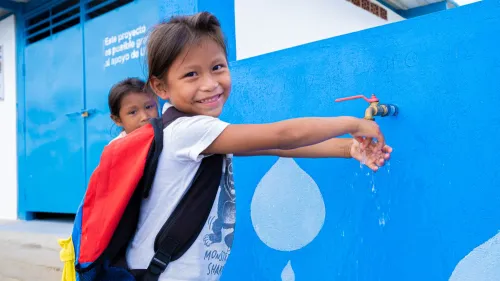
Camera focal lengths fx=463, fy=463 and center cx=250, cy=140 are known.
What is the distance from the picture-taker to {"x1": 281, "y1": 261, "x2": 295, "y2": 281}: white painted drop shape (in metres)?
2.11

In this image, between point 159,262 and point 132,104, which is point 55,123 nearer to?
point 132,104

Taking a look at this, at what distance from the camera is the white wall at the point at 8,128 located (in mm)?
5297

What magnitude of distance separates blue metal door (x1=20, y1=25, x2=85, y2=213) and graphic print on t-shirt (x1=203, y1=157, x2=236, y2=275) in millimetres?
3346

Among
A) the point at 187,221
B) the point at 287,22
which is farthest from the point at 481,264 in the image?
the point at 287,22

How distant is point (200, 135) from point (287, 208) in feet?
3.32

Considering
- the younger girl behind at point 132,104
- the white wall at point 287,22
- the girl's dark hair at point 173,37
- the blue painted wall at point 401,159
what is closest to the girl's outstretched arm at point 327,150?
the blue painted wall at point 401,159

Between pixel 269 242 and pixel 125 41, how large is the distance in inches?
100

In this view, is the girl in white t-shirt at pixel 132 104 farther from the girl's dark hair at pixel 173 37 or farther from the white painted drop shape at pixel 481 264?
the white painted drop shape at pixel 481 264

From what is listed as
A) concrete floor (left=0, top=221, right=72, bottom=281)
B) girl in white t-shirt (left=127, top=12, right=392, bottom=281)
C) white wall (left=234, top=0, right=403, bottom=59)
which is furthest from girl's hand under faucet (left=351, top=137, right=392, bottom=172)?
concrete floor (left=0, top=221, right=72, bottom=281)

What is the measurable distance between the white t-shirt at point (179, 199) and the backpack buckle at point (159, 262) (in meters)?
0.02

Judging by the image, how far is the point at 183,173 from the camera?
128 cm

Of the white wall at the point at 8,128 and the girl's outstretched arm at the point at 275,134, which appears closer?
the girl's outstretched arm at the point at 275,134

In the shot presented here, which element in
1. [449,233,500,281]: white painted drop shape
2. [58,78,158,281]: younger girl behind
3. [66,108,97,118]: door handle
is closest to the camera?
[449,233,500,281]: white painted drop shape

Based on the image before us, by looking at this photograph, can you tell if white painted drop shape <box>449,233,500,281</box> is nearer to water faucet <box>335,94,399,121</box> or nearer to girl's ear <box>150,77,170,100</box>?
water faucet <box>335,94,399,121</box>
